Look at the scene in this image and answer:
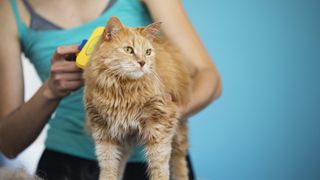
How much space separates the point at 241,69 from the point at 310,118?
32 cm

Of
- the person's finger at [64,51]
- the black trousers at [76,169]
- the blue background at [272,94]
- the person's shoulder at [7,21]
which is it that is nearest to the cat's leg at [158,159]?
the person's finger at [64,51]

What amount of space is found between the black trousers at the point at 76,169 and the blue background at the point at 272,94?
2.28 ft

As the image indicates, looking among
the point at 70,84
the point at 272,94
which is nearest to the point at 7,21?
the point at 70,84

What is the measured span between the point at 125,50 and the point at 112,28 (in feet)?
0.12

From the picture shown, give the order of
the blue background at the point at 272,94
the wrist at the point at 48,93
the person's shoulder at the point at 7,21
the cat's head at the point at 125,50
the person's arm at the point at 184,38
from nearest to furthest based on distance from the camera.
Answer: the cat's head at the point at 125,50
the wrist at the point at 48,93
the person's arm at the point at 184,38
the person's shoulder at the point at 7,21
the blue background at the point at 272,94

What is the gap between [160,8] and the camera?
105cm

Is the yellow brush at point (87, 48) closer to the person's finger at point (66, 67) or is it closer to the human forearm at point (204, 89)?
the person's finger at point (66, 67)

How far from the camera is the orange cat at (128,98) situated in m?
0.64

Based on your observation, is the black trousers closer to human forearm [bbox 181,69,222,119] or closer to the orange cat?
human forearm [bbox 181,69,222,119]

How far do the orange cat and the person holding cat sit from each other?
0.25 m

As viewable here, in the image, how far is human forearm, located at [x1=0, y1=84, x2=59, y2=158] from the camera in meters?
0.98

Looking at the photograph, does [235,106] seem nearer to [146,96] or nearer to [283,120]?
[283,120]

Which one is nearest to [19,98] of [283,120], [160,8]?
[160,8]

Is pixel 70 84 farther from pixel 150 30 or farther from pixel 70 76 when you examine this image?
pixel 150 30
